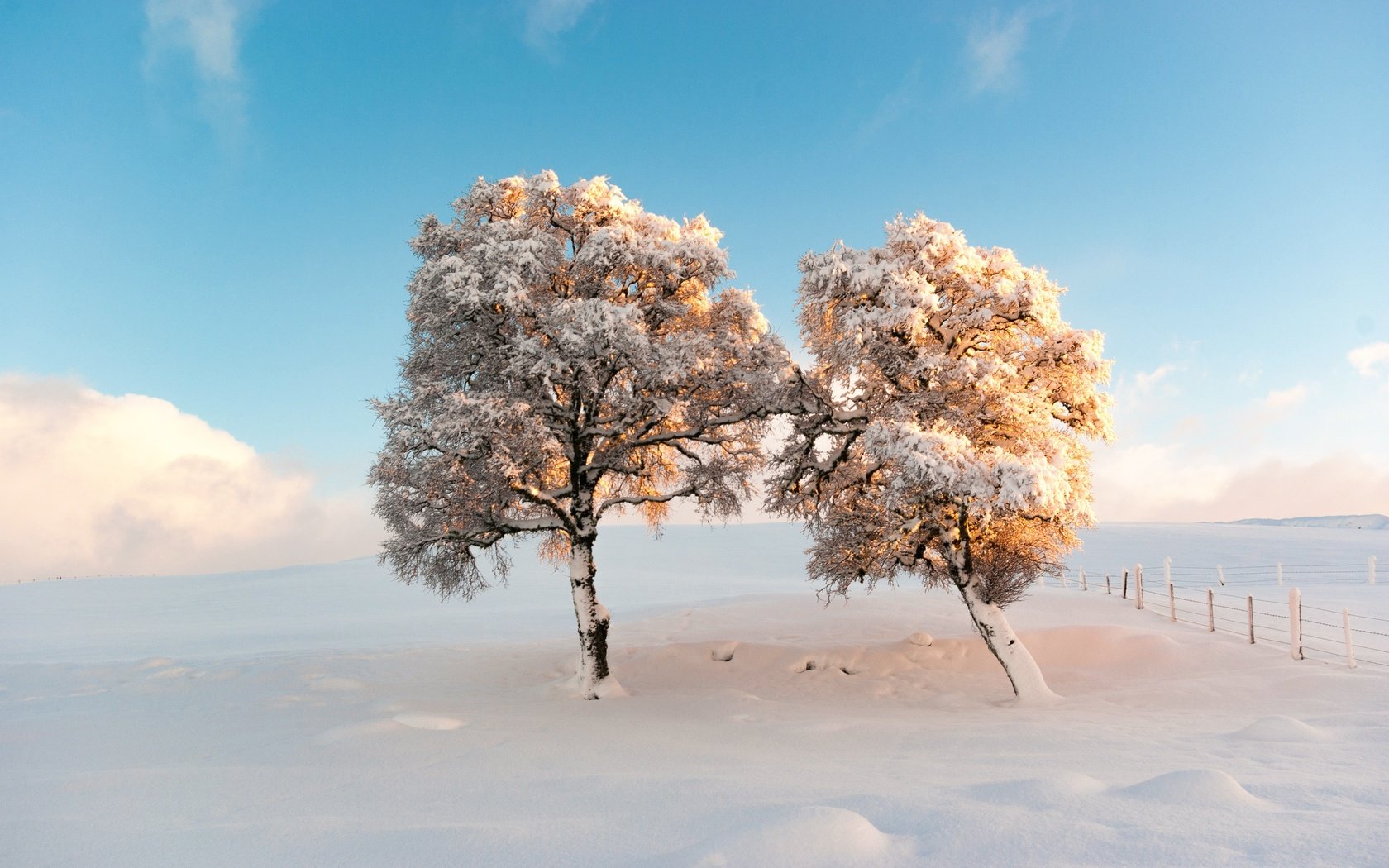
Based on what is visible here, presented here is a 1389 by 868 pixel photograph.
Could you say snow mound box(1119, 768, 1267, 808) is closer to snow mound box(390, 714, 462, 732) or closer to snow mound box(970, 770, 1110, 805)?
snow mound box(970, 770, 1110, 805)

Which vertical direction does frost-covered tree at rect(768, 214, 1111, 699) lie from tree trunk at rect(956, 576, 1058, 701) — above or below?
above

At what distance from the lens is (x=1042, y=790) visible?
5047 millimetres

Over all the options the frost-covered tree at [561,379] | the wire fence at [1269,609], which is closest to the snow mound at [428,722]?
the frost-covered tree at [561,379]

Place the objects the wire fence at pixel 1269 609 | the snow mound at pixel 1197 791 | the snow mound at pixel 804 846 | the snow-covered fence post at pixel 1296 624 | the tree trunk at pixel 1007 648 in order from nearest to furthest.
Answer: the snow mound at pixel 804 846
the snow mound at pixel 1197 791
the tree trunk at pixel 1007 648
the snow-covered fence post at pixel 1296 624
the wire fence at pixel 1269 609

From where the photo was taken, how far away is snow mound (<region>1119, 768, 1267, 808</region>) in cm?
471

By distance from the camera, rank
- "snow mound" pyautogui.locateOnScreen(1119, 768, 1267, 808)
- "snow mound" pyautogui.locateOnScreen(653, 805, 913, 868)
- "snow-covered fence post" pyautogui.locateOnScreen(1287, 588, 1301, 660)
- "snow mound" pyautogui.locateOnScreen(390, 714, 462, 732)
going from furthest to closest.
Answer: "snow-covered fence post" pyautogui.locateOnScreen(1287, 588, 1301, 660) → "snow mound" pyautogui.locateOnScreen(390, 714, 462, 732) → "snow mound" pyautogui.locateOnScreen(1119, 768, 1267, 808) → "snow mound" pyautogui.locateOnScreen(653, 805, 913, 868)

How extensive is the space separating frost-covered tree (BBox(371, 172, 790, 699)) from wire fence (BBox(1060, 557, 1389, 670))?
1034 centimetres

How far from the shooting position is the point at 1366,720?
9.55m

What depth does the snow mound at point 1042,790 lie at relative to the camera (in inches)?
193

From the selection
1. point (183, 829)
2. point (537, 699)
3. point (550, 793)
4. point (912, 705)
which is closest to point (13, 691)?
point (537, 699)

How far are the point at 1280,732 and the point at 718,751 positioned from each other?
6.41 meters

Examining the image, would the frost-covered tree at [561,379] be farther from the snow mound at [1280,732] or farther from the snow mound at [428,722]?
the snow mound at [1280,732]

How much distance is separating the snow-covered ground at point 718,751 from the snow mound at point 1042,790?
3 centimetres

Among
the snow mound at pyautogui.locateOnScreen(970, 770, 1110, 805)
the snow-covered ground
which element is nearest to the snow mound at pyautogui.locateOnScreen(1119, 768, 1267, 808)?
the snow-covered ground
